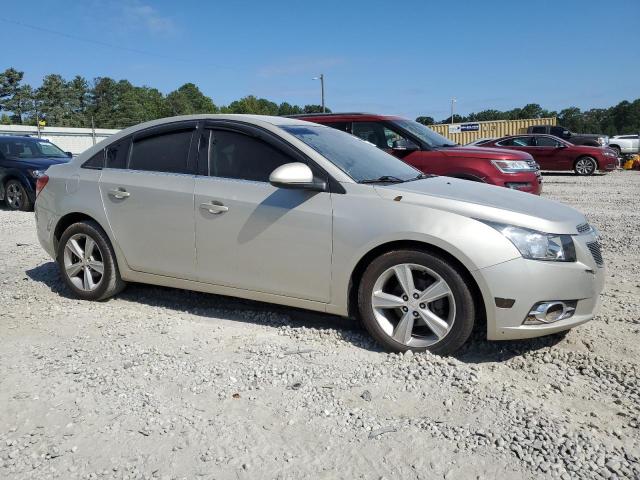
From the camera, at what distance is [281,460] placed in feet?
8.49

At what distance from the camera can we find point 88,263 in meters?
5.00

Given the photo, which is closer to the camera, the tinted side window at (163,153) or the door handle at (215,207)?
the door handle at (215,207)

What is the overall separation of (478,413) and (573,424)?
1.54 feet

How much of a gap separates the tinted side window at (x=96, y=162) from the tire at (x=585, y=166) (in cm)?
1829

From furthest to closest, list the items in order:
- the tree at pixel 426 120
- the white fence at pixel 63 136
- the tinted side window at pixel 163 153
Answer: the tree at pixel 426 120 → the white fence at pixel 63 136 → the tinted side window at pixel 163 153

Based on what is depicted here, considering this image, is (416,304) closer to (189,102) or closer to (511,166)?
(511,166)

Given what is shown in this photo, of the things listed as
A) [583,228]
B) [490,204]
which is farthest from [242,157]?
[583,228]

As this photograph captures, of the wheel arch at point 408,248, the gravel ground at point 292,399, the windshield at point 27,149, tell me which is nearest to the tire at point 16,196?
the windshield at point 27,149

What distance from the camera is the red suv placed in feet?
28.3

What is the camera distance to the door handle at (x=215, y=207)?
4.25 m

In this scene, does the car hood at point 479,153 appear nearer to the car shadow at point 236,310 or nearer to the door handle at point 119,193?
the car shadow at point 236,310

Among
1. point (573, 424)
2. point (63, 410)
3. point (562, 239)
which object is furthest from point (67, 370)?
point (562, 239)

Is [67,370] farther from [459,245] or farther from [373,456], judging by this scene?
Result: [459,245]

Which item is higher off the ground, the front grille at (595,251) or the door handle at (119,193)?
the door handle at (119,193)
